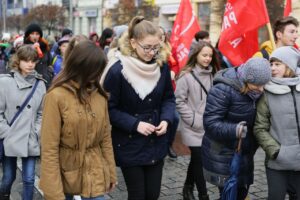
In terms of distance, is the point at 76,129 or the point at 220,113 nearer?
the point at 76,129

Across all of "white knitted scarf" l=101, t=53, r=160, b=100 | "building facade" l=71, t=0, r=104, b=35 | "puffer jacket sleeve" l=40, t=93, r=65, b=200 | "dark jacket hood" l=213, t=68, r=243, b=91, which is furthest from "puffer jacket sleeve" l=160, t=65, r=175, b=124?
"building facade" l=71, t=0, r=104, b=35

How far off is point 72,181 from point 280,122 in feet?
5.30

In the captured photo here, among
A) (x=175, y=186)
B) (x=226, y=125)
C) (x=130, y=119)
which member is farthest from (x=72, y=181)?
(x=175, y=186)

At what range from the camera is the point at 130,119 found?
3.50m

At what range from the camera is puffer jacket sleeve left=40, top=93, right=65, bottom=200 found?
297cm

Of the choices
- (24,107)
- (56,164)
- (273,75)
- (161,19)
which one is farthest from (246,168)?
(161,19)

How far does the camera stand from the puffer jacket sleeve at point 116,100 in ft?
11.5

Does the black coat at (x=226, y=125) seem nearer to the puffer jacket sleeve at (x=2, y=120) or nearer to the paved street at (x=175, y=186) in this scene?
the paved street at (x=175, y=186)

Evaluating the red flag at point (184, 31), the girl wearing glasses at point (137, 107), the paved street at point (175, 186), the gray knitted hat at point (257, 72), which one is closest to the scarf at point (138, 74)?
the girl wearing glasses at point (137, 107)

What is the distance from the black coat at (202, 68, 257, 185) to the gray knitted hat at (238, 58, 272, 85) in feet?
0.50

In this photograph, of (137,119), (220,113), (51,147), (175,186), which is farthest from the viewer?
(175,186)

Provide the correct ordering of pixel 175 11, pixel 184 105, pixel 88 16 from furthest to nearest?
pixel 88 16
pixel 175 11
pixel 184 105

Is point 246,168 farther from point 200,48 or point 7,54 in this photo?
point 7,54

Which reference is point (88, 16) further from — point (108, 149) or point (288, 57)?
point (108, 149)
